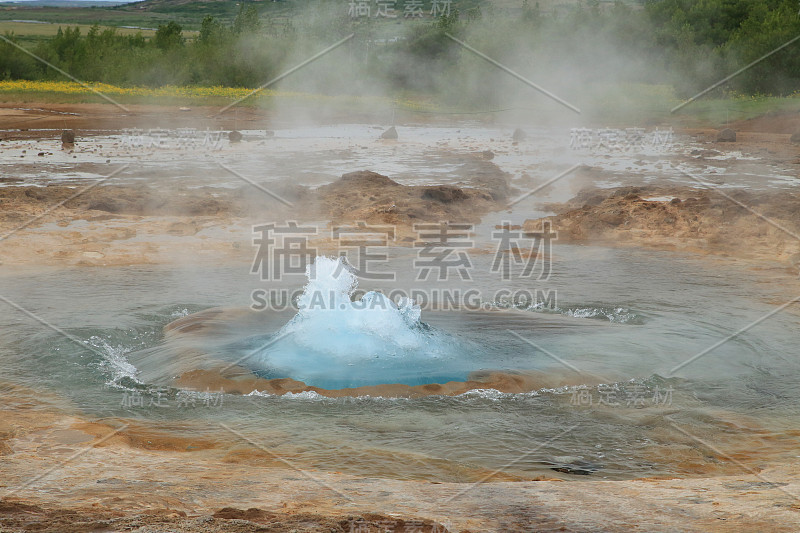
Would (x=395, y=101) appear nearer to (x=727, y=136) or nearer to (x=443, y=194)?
(x=727, y=136)

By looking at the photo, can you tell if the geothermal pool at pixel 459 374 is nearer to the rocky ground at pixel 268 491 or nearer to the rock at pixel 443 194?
the rocky ground at pixel 268 491

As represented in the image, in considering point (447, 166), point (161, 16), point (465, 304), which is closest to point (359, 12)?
point (447, 166)

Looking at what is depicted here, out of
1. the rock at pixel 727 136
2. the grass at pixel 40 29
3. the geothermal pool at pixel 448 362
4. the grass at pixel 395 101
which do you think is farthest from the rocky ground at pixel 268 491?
the grass at pixel 40 29

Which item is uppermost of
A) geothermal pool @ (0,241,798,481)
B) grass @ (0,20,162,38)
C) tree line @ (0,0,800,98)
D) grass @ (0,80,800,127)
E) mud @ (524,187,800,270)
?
grass @ (0,20,162,38)

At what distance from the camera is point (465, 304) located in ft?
25.5

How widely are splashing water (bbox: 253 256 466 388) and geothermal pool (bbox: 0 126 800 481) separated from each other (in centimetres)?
2

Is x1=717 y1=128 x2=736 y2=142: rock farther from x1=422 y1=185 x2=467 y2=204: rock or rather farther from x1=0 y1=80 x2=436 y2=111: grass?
x1=0 y1=80 x2=436 y2=111: grass

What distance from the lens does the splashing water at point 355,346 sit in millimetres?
5777

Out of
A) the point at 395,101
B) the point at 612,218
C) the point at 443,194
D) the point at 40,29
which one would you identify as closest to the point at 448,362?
the point at 612,218

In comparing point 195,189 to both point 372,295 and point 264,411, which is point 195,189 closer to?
point 372,295

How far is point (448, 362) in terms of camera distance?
5992 millimetres

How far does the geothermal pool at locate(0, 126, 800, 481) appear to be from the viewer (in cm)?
462

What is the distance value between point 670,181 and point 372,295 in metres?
11.1

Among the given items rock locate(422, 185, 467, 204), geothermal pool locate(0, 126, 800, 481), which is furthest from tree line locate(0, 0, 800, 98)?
geothermal pool locate(0, 126, 800, 481)
